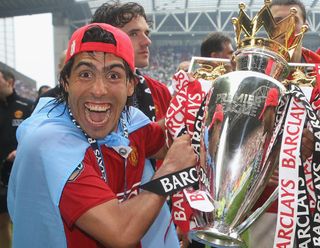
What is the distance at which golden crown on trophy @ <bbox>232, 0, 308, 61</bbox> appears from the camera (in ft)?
4.36

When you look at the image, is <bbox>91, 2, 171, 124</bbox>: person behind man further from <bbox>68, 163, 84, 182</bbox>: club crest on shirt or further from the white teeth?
<bbox>68, 163, 84, 182</bbox>: club crest on shirt

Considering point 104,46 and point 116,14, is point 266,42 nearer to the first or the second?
Result: point 104,46

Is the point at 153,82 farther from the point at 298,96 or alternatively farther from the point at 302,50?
the point at 298,96

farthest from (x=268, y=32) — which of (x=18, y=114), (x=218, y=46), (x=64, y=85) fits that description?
(x=18, y=114)

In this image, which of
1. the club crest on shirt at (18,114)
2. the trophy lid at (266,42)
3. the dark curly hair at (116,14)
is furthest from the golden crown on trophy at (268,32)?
the club crest on shirt at (18,114)

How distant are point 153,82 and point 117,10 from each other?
1.27ft

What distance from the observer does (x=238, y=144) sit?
120 centimetres

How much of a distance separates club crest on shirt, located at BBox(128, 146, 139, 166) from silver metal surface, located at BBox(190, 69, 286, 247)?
11.4 inches

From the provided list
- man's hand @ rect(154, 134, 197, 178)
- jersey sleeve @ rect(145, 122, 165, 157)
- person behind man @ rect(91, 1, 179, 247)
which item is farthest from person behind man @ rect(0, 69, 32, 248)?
man's hand @ rect(154, 134, 197, 178)

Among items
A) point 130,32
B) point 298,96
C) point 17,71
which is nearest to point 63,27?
point 17,71

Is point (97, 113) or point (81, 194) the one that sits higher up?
point (97, 113)

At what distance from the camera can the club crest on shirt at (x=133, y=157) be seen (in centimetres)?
145

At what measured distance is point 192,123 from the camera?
4.60 ft

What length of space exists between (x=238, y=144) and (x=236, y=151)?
0.06 feet
